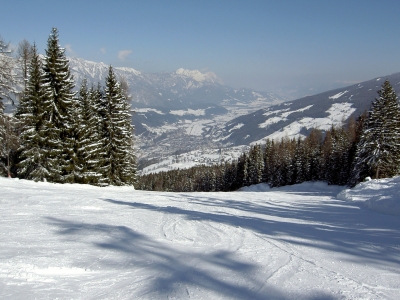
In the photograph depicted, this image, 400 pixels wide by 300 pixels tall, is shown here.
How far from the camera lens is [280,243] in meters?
6.15

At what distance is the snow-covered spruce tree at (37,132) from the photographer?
21.4 m

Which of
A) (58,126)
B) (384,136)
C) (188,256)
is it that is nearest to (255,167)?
(384,136)

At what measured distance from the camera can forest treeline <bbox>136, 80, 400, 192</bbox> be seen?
32.0 metres

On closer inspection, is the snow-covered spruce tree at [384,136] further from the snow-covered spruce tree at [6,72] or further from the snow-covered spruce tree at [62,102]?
the snow-covered spruce tree at [6,72]

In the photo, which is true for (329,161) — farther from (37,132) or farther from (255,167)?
(37,132)

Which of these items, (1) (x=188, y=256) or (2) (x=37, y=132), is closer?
(1) (x=188, y=256)

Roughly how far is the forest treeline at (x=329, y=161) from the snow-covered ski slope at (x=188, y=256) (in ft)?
92.6

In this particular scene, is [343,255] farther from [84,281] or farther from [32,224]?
[32,224]

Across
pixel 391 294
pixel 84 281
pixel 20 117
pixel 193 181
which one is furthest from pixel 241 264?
pixel 193 181

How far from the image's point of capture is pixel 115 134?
27.0 metres

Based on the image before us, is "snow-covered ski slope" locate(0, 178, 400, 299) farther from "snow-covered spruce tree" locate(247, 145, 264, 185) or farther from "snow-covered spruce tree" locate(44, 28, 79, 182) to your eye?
"snow-covered spruce tree" locate(247, 145, 264, 185)

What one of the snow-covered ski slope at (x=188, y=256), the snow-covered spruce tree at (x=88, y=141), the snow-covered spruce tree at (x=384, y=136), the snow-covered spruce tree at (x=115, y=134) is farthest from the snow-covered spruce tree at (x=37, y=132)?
the snow-covered spruce tree at (x=384, y=136)

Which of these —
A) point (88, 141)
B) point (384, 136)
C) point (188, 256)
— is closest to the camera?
point (188, 256)

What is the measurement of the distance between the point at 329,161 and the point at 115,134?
40354 mm
